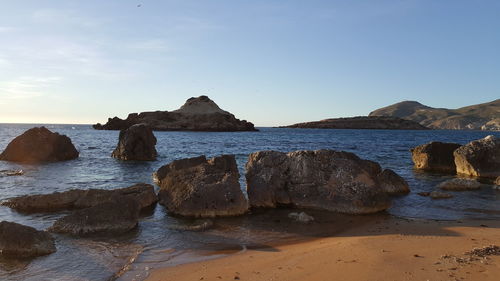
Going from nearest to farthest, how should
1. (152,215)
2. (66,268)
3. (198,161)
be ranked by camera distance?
(66,268), (152,215), (198,161)

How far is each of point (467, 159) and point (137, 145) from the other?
85.3 feet

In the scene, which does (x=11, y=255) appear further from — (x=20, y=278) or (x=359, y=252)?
(x=359, y=252)

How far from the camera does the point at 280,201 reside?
48.3 ft

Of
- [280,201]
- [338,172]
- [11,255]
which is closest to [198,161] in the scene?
[280,201]

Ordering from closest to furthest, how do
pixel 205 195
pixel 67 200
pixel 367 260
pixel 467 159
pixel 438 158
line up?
pixel 367 260
pixel 205 195
pixel 67 200
pixel 467 159
pixel 438 158

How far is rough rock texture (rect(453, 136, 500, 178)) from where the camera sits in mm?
23562

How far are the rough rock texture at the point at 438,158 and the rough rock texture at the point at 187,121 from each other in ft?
329

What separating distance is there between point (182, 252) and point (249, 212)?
4506 mm

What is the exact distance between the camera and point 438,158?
2767cm

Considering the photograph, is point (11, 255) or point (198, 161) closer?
point (11, 255)

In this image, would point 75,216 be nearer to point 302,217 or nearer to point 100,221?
point 100,221

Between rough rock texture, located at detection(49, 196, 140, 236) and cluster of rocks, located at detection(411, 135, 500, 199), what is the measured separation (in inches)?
605

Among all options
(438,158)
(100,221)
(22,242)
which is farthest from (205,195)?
(438,158)

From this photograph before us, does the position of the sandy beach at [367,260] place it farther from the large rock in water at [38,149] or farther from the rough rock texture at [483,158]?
the large rock in water at [38,149]
